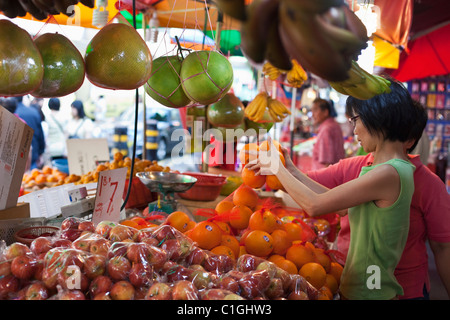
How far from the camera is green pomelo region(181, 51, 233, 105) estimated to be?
59.1 inches

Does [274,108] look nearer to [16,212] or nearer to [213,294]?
[16,212]

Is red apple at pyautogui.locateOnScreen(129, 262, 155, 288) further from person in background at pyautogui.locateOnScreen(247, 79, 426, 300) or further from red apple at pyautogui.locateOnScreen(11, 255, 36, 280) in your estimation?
person in background at pyautogui.locateOnScreen(247, 79, 426, 300)

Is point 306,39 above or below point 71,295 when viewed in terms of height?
above

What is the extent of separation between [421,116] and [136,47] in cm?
128

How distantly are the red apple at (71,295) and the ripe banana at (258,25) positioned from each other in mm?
768

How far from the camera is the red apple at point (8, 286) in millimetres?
1067

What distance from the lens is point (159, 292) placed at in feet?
3.55

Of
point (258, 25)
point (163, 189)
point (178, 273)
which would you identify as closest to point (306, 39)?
point (258, 25)

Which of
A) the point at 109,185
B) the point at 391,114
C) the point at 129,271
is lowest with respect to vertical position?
the point at 129,271

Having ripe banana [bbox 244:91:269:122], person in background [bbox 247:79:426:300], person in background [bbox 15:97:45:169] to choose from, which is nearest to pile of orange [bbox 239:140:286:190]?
person in background [bbox 247:79:426:300]

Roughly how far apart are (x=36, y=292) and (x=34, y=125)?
17.1ft

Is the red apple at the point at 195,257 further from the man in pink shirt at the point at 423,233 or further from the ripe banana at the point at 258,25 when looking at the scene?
the man in pink shirt at the point at 423,233

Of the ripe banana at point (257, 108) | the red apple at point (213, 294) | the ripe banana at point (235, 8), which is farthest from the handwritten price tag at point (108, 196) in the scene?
the ripe banana at point (257, 108)

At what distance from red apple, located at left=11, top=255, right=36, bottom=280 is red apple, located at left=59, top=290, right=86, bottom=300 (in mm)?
157
